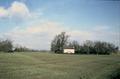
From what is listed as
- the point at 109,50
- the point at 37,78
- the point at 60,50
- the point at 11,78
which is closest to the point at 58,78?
the point at 37,78

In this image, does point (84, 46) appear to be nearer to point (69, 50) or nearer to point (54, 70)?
point (69, 50)

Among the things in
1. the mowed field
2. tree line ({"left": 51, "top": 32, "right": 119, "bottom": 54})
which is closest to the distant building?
tree line ({"left": 51, "top": 32, "right": 119, "bottom": 54})

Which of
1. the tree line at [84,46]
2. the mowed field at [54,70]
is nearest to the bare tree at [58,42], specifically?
the tree line at [84,46]

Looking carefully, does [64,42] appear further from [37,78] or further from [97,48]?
[37,78]

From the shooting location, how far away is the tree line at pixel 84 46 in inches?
3187

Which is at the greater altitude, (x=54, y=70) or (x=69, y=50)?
(x=69, y=50)

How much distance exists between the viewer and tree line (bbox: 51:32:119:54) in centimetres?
8094

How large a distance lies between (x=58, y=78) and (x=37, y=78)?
1181mm

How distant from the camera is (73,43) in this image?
9719 cm

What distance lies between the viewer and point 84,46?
8494cm

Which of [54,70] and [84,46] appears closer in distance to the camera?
[54,70]

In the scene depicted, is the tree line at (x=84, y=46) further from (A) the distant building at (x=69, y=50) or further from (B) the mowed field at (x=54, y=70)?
(B) the mowed field at (x=54, y=70)

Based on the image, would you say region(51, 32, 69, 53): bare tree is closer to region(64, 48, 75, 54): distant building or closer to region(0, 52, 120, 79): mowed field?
region(64, 48, 75, 54): distant building

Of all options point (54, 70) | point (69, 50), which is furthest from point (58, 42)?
point (54, 70)
